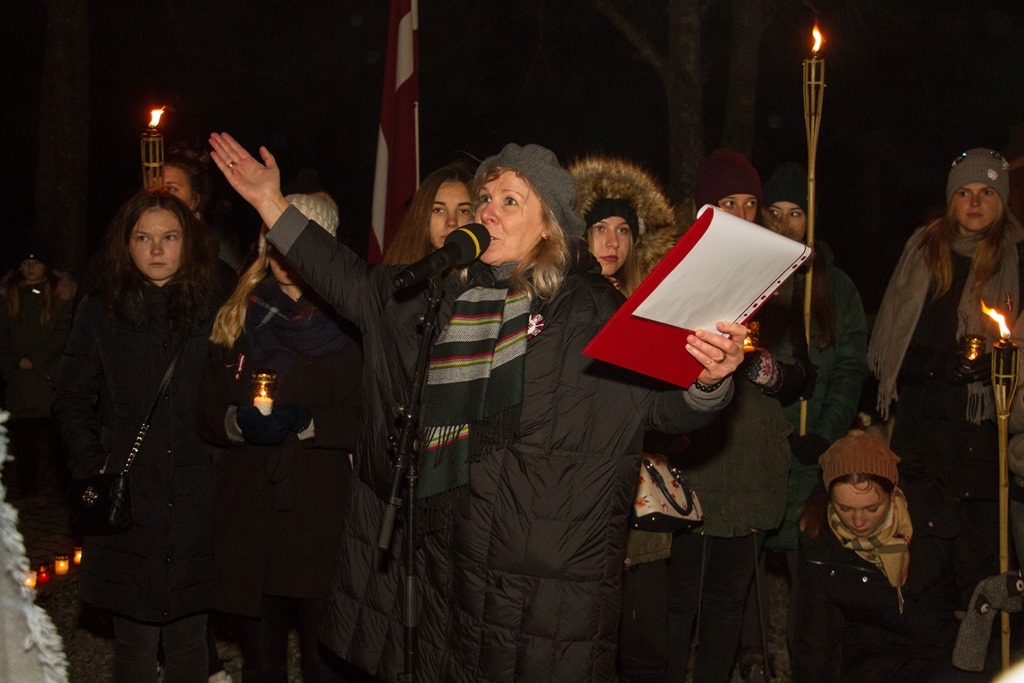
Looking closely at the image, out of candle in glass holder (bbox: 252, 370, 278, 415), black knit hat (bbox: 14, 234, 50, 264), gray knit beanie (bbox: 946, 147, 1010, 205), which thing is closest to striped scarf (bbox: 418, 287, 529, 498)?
candle in glass holder (bbox: 252, 370, 278, 415)

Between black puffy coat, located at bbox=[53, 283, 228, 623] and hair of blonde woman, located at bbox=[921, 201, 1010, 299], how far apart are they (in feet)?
11.6

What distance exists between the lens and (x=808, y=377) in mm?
5480

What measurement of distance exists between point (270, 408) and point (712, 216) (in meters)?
2.12

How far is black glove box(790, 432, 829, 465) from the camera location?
219 inches

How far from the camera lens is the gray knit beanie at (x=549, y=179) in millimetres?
3707

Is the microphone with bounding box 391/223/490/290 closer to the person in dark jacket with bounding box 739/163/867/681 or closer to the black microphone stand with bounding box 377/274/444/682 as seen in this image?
the black microphone stand with bounding box 377/274/444/682

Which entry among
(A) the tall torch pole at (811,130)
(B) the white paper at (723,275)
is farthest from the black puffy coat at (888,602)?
(B) the white paper at (723,275)

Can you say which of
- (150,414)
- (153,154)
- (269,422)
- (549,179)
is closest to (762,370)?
(549,179)

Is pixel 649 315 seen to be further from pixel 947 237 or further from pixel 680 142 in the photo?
pixel 680 142

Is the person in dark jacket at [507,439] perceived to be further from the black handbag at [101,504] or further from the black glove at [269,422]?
the black handbag at [101,504]

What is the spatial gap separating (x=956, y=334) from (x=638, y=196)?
1815 mm

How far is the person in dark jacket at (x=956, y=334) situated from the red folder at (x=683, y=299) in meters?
2.58

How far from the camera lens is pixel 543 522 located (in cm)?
336

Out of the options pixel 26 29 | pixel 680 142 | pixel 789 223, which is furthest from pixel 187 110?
pixel 789 223
